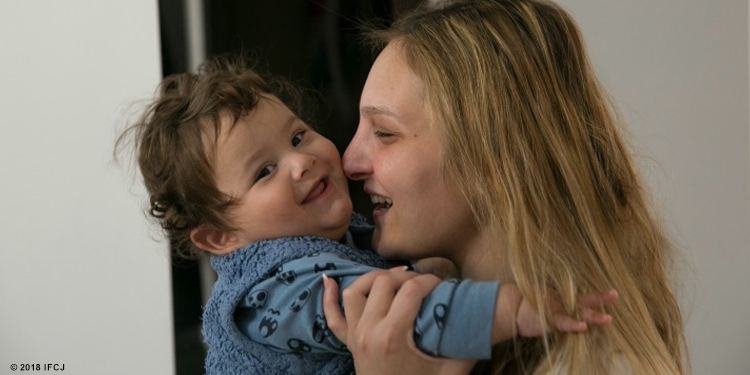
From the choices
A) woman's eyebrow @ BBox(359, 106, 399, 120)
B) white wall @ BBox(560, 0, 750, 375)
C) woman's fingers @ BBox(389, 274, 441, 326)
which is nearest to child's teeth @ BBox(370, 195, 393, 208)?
woman's eyebrow @ BBox(359, 106, 399, 120)

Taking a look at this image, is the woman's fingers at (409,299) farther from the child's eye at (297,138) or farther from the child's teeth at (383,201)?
the child's eye at (297,138)

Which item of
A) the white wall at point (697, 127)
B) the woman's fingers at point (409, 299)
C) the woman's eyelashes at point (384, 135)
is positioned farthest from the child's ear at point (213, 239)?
the white wall at point (697, 127)

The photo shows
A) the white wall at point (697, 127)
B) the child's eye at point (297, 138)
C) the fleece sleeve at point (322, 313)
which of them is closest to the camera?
the fleece sleeve at point (322, 313)

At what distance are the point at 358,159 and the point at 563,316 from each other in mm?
369

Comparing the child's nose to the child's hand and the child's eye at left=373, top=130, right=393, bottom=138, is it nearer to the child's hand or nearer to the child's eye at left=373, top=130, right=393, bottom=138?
the child's eye at left=373, top=130, right=393, bottom=138

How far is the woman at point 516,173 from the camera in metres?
1.19

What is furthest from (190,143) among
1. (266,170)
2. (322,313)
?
(322,313)

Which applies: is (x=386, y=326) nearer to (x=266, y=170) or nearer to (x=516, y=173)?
(x=516, y=173)

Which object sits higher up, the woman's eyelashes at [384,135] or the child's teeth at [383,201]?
the woman's eyelashes at [384,135]

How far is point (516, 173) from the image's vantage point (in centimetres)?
122

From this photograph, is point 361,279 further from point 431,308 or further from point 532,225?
point 532,225

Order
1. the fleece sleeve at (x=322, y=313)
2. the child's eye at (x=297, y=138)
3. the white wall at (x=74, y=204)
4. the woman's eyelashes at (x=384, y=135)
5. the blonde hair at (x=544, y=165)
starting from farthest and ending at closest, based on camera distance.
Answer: the white wall at (x=74, y=204) → the child's eye at (x=297, y=138) → the woman's eyelashes at (x=384, y=135) → the blonde hair at (x=544, y=165) → the fleece sleeve at (x=322, y=313)

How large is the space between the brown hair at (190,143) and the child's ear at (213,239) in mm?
11

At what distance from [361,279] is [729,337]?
1.62 metres
